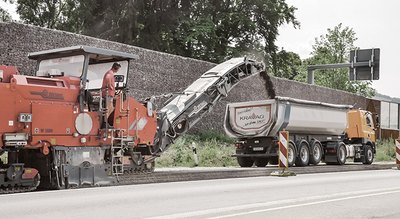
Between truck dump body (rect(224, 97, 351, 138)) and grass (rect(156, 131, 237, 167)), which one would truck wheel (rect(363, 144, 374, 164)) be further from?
grass (rect(156, 131, 237, 167))

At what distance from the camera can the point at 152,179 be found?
1474 centimetres

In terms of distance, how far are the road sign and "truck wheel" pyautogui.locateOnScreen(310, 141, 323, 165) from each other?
13.1 metres

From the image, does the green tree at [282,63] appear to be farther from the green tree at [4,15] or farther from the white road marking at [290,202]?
the white road marking at [290,202]

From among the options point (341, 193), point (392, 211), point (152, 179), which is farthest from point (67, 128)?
point (392, 211)

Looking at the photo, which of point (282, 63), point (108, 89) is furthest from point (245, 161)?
point (282, 63)

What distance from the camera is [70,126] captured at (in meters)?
13.2

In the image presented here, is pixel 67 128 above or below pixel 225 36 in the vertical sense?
below

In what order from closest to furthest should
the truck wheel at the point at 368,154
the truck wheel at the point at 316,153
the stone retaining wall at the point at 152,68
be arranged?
the stone retaining wall at the point at 152,68 < the truck wheel at the point at 316,153 < the truck wheel at the point at 368,154

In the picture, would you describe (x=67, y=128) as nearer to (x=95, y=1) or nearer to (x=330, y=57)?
(x=95, y=1)

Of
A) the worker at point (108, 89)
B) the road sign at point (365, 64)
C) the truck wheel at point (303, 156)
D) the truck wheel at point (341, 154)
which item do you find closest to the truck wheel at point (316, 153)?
the truck wheel at point (303, 156)

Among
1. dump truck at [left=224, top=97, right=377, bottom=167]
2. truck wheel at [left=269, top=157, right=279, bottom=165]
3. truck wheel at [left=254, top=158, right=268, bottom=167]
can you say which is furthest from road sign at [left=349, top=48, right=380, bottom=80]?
truck wheel at [left=254, top=158, right=268, bottom=167]

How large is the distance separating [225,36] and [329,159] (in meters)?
18.9

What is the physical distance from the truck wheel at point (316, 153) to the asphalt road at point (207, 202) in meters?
10.0

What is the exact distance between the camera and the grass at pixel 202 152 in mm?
22125
